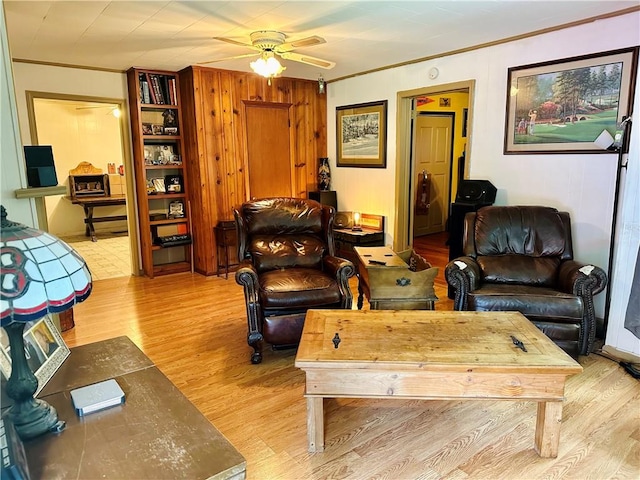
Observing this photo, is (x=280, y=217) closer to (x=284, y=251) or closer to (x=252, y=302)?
(x=284, y=251)

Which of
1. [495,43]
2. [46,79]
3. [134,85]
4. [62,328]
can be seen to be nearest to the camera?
[62,328]

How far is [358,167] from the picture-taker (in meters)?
5.64

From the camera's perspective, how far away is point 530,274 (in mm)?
3293

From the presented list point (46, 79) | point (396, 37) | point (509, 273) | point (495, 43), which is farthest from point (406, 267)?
point (46, 79)

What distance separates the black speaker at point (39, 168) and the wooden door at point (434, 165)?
17.9 ft

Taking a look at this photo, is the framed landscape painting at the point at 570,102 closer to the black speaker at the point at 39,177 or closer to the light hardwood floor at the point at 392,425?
the light hardwood floor at the point at 392,425

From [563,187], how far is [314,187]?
10.8 feet

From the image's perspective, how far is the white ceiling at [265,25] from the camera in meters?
2.94

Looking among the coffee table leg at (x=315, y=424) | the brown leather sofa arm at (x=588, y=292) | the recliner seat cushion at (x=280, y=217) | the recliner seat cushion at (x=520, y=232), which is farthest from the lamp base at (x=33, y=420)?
the recliner seat cushion at (x=520, y=232)

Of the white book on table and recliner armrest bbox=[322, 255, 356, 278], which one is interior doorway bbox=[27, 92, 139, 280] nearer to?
recliner armrest bbox=[322, 255, 356, 278]

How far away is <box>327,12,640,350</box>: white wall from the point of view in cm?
334

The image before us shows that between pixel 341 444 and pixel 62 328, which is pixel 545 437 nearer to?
pixel 341 444

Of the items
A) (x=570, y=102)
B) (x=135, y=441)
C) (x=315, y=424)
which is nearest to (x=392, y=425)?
(x=315, y=424)

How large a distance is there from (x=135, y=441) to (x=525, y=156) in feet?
12.5
